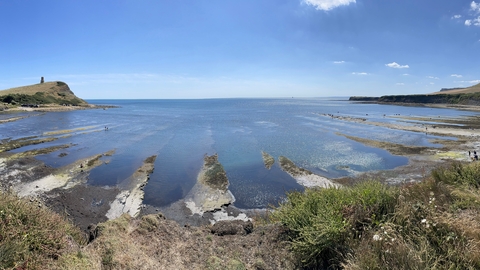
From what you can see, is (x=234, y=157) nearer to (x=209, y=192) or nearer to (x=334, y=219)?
(x=209, y=192)

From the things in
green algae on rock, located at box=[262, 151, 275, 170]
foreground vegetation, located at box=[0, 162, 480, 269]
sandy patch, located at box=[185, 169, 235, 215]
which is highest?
foreground vegetation, located at box=[0, 162, 480, 269]

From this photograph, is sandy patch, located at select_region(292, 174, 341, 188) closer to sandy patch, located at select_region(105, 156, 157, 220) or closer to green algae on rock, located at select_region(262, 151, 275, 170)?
green algae on rock, located at select_region(262, 151, 275, 170)

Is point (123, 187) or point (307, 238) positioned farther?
point (123, 187)

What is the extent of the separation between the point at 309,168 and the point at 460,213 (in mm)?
19368

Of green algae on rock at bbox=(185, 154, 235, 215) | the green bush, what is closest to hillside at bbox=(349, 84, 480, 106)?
green algae on rock at bbox=(185, 154, 235, 215)

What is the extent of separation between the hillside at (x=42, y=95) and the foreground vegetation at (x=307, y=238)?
408ft

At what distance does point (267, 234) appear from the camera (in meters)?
9.34

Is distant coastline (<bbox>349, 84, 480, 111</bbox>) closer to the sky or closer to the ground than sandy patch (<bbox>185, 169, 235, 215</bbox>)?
closer to the sky

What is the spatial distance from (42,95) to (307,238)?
486ft

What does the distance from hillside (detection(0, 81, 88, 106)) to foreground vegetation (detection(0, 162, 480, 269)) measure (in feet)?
408

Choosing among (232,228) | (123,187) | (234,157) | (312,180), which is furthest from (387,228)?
(234,157)

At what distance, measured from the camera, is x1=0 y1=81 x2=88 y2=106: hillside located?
337 feet

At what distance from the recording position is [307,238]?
24.2 ft

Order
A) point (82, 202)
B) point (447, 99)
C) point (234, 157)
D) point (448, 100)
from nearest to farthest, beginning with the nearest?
point (82, 202)
point (234, 157)
point (448, 100)
point (447, 99)
